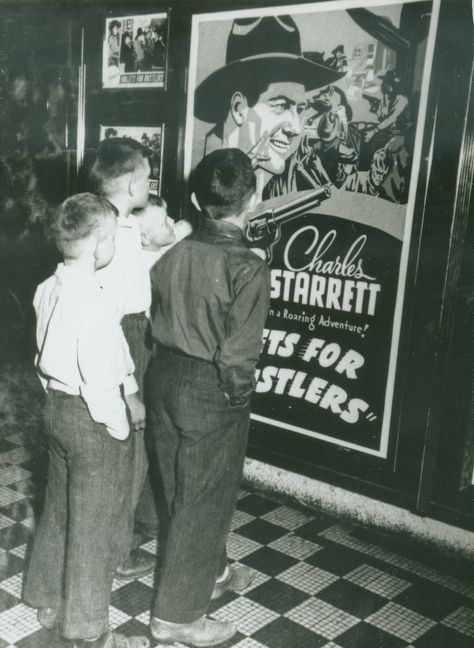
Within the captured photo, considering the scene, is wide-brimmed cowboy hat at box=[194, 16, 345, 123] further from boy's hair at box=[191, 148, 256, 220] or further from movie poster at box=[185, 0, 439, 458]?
boy's hair at box=[191, 148, 256, 220]

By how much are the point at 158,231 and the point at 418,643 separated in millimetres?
1908

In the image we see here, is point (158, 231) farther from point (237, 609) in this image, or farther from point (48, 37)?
point (48, 37)

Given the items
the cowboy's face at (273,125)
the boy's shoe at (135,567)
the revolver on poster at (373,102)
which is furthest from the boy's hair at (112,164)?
the boy's shoe at (135,567)

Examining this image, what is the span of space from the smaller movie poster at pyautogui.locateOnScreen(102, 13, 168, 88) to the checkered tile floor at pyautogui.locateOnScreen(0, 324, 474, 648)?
2.30 meters

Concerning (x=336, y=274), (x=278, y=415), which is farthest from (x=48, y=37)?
(x=278, y=415)

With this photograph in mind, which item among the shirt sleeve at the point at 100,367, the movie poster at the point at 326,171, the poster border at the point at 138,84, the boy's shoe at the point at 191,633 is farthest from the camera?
Result: the poster border at the point at 138,84

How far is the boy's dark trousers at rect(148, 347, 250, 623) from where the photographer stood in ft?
7.89

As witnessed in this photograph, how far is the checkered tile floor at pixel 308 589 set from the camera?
8.52ft

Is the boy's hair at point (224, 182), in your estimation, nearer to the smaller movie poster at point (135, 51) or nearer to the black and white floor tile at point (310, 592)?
the black and white floor tile at point (310, 592)

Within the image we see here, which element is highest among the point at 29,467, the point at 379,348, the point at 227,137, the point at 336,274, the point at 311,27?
the point at 311,27

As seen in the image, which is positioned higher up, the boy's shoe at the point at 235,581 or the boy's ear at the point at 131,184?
the boy's ear at the point at 131,184

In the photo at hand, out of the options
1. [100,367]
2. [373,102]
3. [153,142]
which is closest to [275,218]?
[373,102]

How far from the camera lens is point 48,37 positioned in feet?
13.6

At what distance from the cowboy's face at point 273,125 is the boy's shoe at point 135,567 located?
1.92 metres
